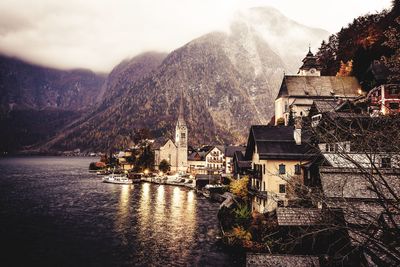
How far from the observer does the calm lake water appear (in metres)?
34.9

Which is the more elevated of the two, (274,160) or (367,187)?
(274,160)

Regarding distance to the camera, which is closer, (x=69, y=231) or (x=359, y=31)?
(x=69, y=231)

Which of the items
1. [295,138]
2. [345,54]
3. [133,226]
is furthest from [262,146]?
[345,54]

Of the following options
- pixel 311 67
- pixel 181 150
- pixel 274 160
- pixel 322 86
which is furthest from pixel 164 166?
pixel 274 160

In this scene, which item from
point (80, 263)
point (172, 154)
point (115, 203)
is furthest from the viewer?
point (172, 154)

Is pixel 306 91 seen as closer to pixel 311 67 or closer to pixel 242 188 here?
pixel 311 67

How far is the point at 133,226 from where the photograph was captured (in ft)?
159

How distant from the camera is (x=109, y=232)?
45594mm

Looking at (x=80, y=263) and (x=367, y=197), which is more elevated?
(x=367, y=197)

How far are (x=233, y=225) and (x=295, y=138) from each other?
14.1m

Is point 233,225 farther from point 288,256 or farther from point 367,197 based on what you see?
point 288,256

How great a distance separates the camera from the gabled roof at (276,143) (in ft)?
133

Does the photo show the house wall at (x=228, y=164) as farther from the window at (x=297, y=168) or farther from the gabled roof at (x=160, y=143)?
the window at (x=297, y=168)

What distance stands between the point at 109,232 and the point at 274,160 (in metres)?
25.4
